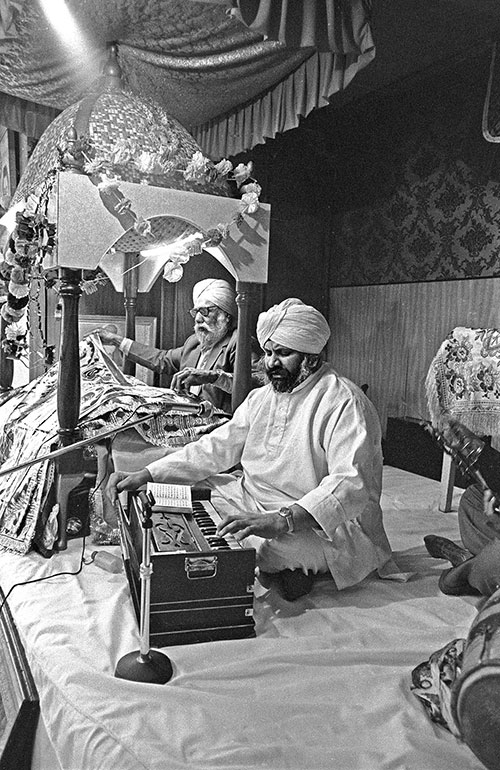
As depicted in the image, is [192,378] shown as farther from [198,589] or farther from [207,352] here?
[198,589]

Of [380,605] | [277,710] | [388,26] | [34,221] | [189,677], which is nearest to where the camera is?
[277,710]

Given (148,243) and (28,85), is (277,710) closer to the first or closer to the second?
(148,243)

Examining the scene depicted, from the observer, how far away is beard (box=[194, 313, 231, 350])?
4344 millimetres

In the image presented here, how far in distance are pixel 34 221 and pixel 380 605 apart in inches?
97.4

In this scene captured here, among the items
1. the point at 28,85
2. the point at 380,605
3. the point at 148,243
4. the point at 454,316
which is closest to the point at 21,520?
the point at 380,605

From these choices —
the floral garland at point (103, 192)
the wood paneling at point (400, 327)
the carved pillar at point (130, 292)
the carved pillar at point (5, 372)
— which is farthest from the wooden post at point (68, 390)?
the wood paneling at point (400, 327)

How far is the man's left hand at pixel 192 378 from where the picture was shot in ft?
12.2

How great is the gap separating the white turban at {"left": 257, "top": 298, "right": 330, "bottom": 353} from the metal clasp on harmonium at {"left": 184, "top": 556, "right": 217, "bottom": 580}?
960 millimetres

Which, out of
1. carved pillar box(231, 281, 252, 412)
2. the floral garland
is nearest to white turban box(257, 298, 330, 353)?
the floral garland

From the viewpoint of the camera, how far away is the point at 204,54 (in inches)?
130

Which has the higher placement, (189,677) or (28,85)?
(28,85)

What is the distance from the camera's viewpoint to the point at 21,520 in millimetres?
2822

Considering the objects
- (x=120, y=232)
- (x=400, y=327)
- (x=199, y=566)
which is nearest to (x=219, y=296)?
(x=120, y=232)

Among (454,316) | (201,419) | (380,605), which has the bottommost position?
(380,605)
